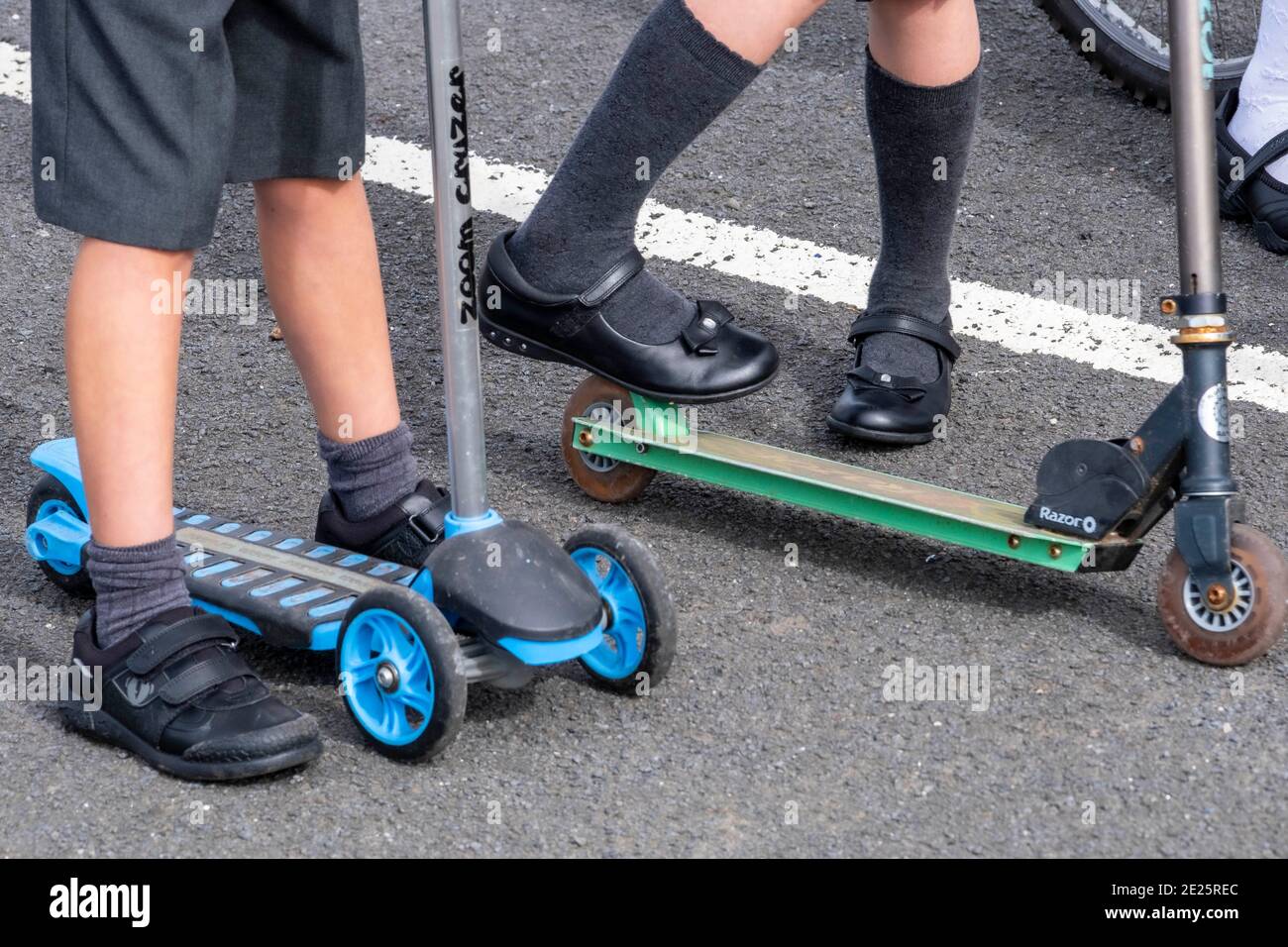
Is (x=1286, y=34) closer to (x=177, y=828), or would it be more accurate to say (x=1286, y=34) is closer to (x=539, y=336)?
(x=539, y=336)

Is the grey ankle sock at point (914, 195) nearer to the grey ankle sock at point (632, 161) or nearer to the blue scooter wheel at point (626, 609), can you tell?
the grey ankle sock at point (632, 161)

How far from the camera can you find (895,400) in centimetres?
284

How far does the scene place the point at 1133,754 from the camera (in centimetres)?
202

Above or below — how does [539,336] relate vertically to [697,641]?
above

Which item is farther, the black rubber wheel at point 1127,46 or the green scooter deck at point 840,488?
the black rubber wheel at point 1127,46

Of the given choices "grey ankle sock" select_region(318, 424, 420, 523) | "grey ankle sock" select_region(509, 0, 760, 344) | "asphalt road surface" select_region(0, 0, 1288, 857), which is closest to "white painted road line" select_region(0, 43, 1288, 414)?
"asphalt road surface" select_region(0, 0, 1288, 857)

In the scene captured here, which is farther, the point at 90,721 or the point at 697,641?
the point at 697,641

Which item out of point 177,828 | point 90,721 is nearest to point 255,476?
point 90,721

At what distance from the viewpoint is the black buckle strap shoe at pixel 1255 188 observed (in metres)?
3.53

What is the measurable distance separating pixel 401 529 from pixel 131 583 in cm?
44

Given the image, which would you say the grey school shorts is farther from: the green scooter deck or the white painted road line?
the white painted road line

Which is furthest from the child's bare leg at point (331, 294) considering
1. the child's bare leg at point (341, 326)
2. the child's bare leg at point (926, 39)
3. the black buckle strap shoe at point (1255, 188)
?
the black buckle strap shoe at point (1255, 188)

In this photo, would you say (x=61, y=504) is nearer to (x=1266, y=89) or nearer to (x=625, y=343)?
(x=625, y=343)

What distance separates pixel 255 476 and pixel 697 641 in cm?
98
